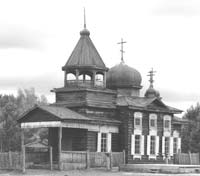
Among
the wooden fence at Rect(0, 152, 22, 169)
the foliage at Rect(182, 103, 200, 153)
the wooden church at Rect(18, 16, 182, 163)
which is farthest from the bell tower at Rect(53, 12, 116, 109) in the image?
the foliage at Rect(182, 103, 200, 153)

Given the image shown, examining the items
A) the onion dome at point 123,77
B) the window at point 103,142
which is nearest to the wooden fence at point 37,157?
the window at point 103,142

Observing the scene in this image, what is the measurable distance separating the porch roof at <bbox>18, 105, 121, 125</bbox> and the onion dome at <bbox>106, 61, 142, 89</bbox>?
23.4 ft

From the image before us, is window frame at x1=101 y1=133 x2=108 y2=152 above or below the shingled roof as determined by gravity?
below

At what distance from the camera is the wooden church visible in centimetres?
5050

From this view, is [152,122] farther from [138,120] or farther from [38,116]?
[38,116]

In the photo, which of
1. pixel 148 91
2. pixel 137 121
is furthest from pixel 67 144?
pixel 148 91

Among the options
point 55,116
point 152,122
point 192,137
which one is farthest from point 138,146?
point 192,137

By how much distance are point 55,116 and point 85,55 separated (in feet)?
25.2

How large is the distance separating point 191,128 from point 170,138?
22292mm

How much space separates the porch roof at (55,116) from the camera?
48.3m

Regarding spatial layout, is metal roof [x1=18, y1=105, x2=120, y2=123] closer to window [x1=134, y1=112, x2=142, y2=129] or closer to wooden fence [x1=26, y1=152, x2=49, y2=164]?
window [x1=134, y1=112, x2=142, y2=129]

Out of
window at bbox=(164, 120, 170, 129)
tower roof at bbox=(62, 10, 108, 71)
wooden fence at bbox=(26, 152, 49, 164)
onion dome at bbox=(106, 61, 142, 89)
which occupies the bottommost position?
wooden fence at bbox=(26, 152, 49, 164)

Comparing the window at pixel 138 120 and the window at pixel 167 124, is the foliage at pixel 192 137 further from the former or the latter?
the window at pixel 138 120

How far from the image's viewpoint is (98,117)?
173 ft
